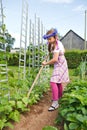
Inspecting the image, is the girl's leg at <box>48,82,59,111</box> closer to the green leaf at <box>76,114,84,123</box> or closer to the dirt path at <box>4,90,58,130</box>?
the dirt path at <box>4,90,58,130</box>

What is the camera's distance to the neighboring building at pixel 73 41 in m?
43.7

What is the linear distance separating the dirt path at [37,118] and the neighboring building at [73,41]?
3858 centimetres

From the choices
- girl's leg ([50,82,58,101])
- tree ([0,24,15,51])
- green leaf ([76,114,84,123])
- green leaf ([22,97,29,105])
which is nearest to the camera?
green leaf ([76,114,84,123])

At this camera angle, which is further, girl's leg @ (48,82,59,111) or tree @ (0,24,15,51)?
girl's leg @ (48,82,59,111)

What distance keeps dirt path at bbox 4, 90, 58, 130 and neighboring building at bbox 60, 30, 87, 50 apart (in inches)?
1519

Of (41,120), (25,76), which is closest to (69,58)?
(25,76)

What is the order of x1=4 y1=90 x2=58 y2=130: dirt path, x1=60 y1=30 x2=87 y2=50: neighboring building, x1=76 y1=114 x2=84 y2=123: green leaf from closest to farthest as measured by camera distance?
x1=76 y1=114 x2=84 y2=123: green leaf < x1=4 y1=90 x2=58 y2=130: dirt path < x1=60 y1=30 x2=87 y2=50: neighboring building

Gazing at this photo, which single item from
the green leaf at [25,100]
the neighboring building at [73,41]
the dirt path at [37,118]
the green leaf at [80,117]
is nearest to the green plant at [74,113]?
the green leaf at [80,117]

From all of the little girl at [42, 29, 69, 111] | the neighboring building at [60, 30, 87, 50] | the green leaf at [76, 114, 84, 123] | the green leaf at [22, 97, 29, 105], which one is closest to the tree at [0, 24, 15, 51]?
the green leaf at [22, 97, 29, 105]

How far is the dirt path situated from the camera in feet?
14.2

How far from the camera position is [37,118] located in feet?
15.4

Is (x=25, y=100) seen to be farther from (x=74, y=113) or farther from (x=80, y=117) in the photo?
(x=80, y=117)

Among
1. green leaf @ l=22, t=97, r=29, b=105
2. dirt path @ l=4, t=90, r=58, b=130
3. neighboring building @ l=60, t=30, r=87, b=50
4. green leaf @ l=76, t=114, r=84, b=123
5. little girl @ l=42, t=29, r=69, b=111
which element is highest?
neighboring building @ l=60, t=30, r=87, b=50

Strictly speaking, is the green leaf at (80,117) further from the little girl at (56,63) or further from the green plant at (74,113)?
the little girl at (56,63)
